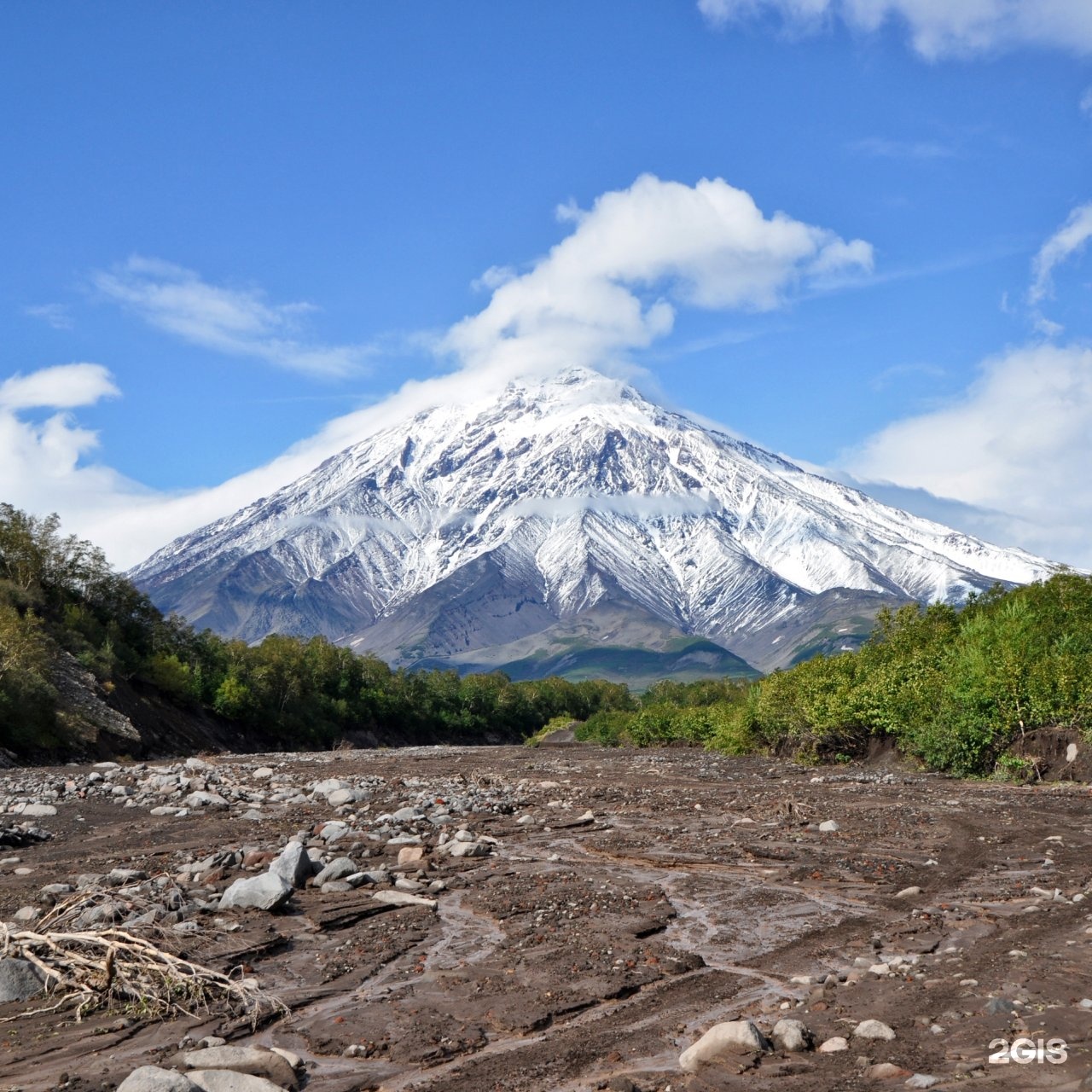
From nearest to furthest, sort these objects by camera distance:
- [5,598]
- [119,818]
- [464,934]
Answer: [464,934]
[119,818]
[5,598]

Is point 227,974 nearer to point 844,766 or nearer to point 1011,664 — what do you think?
point 1011,664

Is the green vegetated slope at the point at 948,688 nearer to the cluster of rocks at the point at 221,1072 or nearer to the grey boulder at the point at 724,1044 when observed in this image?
the grey boulder at the point at 724,1044

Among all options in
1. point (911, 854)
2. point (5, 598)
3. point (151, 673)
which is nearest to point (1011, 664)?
point (911, 854)

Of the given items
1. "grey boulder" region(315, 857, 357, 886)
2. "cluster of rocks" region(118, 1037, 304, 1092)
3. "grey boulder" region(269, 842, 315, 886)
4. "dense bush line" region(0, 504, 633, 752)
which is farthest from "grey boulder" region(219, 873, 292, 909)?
"dense bush line" region(0, 504, 633, 752)

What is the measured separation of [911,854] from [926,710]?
21530mm

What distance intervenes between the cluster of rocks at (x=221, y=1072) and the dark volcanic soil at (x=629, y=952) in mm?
244

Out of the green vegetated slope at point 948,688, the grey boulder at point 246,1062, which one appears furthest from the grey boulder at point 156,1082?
the green vegetated slope at point 948,688

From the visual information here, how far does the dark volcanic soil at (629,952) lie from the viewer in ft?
25.2

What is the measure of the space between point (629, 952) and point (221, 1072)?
4895mm

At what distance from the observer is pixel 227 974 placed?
9.82 m

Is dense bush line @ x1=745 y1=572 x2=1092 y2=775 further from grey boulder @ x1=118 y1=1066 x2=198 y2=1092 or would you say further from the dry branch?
grey boulder @ x1=118 y1=1066 x2=198 y2=1092

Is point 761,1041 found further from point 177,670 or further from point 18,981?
point 177,670

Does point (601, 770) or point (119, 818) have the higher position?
point (119, 818)

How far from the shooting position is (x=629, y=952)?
10.7m
